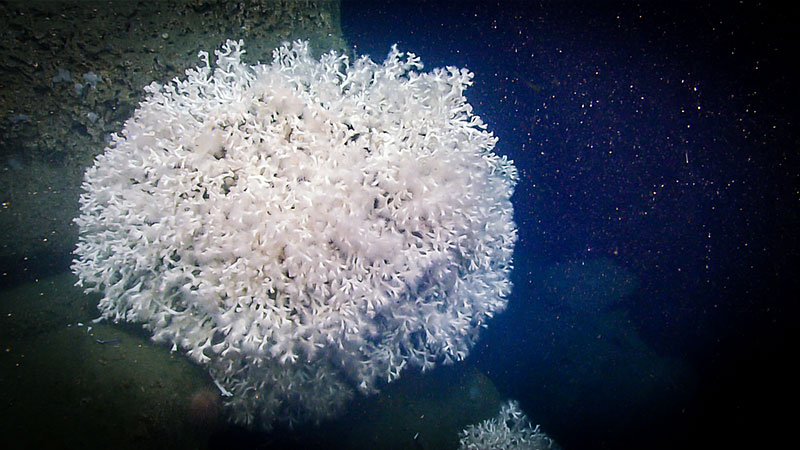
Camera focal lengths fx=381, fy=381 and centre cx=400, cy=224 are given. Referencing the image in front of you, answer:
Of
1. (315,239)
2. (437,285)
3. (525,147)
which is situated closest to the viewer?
(315,239)

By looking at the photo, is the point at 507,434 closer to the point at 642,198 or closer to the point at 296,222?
the point at 642,198

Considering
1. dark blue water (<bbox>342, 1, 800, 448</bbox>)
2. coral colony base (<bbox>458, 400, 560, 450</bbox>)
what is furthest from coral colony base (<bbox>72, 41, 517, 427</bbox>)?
coral colony base (<bbox>458, 400, 560, 450</bbox>)

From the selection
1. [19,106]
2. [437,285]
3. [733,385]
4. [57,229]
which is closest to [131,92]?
[19,106]

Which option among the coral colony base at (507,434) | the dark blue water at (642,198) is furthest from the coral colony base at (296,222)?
the coral colony base at (507,434)

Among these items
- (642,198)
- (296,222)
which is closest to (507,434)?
(642,198)

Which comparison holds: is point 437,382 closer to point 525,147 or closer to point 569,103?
point 525,147

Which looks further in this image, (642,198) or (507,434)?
(507,434)

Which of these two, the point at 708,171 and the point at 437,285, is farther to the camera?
the point at 708,171

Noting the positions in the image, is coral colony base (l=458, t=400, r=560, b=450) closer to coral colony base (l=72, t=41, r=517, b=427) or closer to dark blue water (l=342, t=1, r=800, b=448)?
dark blue water (l=342, t=1, r=800, b=448)
